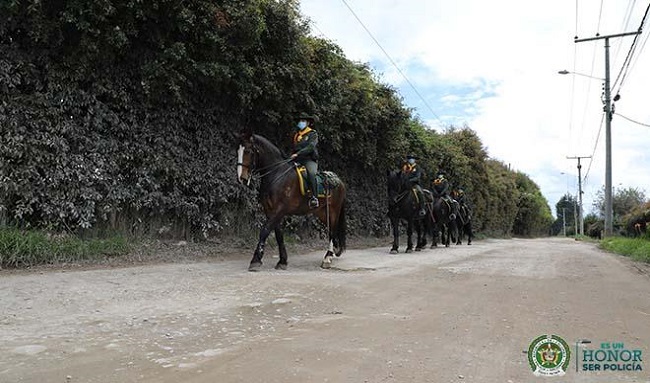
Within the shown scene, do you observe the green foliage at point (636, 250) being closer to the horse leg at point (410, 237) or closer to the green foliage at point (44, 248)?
the horse leg at point (410, 237)

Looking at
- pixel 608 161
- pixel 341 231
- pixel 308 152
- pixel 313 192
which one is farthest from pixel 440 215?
pixel 608 161

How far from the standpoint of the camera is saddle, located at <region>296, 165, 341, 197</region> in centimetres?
927

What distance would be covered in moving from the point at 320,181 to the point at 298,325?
5180 mm

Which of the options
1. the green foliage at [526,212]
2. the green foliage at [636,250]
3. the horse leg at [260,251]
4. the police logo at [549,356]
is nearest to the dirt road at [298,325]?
the police logo at [549,356]

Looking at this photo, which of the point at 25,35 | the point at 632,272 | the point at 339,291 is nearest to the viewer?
the point at 339,291

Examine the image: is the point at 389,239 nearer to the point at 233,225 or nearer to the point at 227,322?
the point at 233,225

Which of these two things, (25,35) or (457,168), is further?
(457,168)

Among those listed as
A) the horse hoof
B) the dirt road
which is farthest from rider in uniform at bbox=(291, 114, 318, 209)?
the dirt road

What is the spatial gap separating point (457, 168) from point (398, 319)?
24.8 metres

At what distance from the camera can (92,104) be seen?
8.61 metres

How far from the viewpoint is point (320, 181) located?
387 inches

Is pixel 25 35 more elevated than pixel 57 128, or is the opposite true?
pixel 25 35

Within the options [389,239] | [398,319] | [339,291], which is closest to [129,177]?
[339,291]

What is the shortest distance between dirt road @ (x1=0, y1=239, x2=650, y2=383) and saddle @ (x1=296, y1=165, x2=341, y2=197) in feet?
6.45
